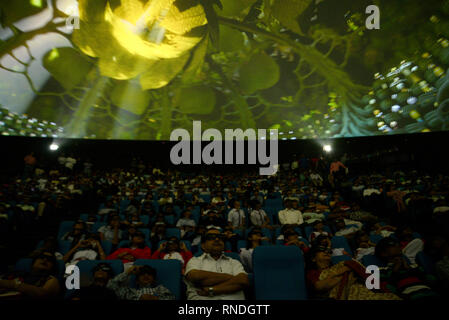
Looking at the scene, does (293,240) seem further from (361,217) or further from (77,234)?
(77,234)

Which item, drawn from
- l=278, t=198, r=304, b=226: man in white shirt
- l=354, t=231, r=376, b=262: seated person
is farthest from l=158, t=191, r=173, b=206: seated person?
l=354, t=231, r=376, b=262: seated person

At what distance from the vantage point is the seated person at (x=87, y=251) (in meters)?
3.30

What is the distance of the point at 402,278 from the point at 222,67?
231 inches

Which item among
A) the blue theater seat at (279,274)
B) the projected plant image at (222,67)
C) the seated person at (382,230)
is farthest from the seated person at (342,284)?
the projected plant image at (222,67)

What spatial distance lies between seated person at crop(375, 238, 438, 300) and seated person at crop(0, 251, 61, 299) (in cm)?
280

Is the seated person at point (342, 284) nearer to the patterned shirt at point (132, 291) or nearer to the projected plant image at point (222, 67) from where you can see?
the patterned shirt at point (132, 291)

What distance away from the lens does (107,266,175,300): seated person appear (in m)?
2.12

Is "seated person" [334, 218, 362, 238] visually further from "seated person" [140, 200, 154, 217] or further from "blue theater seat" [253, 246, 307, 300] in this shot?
"seated person" [140, 200, 154, 217]

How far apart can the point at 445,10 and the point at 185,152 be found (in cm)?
981

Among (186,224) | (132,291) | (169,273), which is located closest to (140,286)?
(132,291)

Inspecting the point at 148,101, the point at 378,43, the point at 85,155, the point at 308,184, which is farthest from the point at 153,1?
the point at 85,155

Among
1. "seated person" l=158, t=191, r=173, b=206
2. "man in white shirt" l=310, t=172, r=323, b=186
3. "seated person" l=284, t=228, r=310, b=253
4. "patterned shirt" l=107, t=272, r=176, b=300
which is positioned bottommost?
"patterned shirt" l=107, t=272, r=176, b=300

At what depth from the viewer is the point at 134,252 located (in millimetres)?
3318
